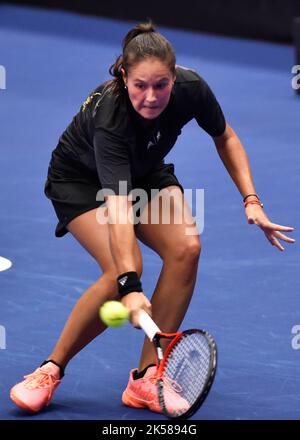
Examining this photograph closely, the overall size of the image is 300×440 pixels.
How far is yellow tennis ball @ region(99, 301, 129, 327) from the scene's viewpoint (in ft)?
13.7

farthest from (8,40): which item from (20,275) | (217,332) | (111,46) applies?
(217,332)

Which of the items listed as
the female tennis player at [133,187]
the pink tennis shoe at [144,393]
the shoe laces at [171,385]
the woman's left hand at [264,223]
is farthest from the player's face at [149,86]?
the pink tennis shoe at [144,393]

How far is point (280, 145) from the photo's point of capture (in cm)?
866

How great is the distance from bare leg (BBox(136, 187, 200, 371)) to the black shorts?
15 cm

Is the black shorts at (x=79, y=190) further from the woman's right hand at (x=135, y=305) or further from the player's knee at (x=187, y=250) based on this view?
the woman's right hand at (x=135, y=305)

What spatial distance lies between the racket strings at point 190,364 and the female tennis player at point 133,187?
350mm

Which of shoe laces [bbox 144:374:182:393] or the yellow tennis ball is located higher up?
the yellow tennis ball

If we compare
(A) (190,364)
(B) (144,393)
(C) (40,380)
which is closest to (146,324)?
(A) (190,364)

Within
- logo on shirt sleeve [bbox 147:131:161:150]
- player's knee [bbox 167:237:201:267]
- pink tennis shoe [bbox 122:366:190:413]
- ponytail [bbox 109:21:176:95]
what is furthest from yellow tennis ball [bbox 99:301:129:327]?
ponytail [bbox 109:21:176:95]

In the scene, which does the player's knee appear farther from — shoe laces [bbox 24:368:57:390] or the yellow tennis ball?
shoe laces [bbox 24:368:57:390]

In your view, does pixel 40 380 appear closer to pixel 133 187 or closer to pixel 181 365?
pixel 181 365

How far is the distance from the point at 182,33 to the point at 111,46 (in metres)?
0.99

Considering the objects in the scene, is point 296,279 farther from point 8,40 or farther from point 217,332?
point 8,40

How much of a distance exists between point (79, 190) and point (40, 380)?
2.65 feet
